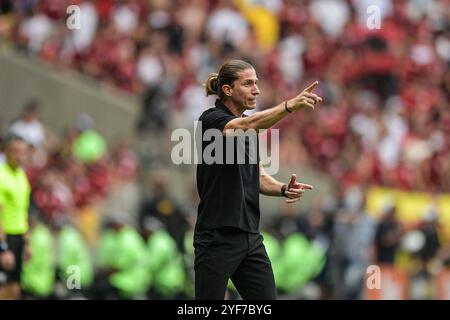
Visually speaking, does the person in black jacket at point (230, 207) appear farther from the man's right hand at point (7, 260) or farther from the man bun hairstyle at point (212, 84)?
the man's right hand at point (7, 260)

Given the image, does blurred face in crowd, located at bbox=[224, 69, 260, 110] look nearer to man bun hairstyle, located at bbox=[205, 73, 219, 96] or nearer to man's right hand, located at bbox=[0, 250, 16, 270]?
man bun hairstyle, located at bbox=[205, 73, 219, 96]

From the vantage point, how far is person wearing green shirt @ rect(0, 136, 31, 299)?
451 inches

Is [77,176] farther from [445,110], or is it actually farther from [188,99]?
[445,110]

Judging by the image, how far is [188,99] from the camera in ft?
63.0

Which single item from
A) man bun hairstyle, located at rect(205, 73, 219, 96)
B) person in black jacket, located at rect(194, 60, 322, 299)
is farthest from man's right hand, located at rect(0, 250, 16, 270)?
man bun hairstyle, located at rect(205, 73, 219, 96)

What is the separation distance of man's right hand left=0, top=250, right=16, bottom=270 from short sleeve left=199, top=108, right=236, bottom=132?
360 centimetres

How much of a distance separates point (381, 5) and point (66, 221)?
9.91 metres

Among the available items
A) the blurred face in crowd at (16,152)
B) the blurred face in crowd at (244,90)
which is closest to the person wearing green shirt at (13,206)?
the blurred face in crowd at (16,152)

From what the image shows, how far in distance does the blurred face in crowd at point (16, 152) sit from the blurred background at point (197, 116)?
2.34 m

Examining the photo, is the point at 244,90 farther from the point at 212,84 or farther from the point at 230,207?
the point at 230,207

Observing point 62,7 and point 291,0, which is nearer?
point 62,7

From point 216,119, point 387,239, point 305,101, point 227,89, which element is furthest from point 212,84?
point 387,239

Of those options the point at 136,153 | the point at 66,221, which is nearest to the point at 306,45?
the point at 136,153

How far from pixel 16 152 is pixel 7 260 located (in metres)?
0.98
